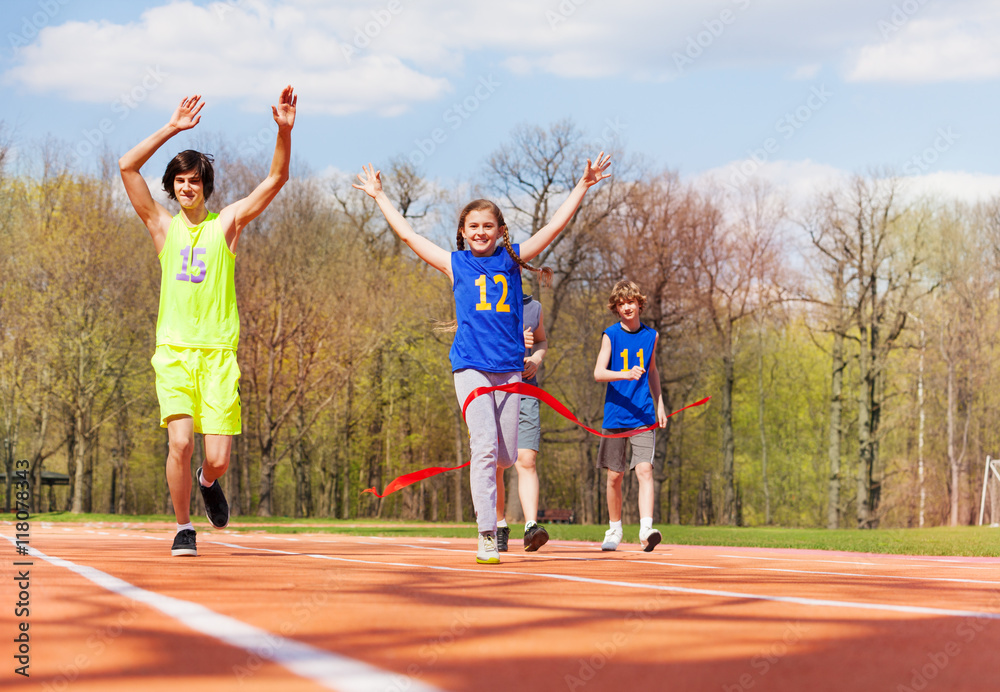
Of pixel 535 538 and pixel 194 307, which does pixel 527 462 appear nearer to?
pixel 535 538

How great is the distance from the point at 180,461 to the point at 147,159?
6.32ft

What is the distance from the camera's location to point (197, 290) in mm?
6113

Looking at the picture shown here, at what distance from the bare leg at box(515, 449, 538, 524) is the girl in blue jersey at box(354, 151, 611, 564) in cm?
154

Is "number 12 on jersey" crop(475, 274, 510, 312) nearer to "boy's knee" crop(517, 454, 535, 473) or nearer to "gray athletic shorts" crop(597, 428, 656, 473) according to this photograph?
"boy's knee" crop(517, 454, 535, 473)

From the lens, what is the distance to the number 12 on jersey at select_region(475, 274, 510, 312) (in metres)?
5.99

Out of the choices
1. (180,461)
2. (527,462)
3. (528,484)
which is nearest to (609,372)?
(527,462)

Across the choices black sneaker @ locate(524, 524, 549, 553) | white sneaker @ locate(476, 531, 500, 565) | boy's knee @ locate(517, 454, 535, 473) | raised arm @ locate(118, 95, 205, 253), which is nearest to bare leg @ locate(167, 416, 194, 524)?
raised arm @ locate(118, 95, 205, 253)

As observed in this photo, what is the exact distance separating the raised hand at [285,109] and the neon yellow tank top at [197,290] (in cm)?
84

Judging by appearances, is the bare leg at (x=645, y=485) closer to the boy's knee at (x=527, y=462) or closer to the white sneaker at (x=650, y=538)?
the white sneaker at (x=650, y=538)

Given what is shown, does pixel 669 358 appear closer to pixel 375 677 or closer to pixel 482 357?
pixel 482 357

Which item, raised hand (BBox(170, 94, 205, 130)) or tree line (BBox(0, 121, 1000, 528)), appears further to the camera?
tree line (BBox(0, 121, 1000, 528))

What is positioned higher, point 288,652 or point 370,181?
point 370,181

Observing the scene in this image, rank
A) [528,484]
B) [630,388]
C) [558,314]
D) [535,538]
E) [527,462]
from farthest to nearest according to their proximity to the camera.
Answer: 1. [558,314]
2. [630,388]
3. [527,462]
4. [528,484]
5. [535,538]

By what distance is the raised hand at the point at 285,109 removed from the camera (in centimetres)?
635
